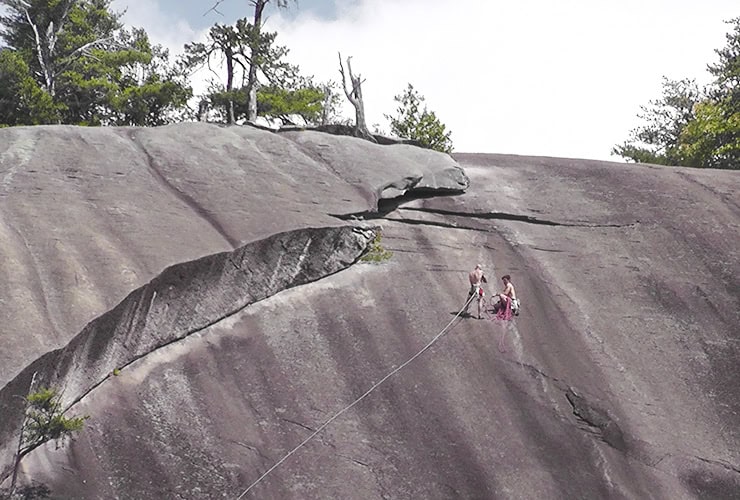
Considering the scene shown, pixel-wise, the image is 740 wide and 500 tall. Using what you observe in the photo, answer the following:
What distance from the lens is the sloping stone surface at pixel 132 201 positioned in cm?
972

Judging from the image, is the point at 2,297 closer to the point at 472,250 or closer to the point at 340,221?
the point at 340,221

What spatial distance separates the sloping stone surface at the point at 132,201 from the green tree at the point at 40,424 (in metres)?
0.45

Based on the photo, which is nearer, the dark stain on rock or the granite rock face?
the granite rock face

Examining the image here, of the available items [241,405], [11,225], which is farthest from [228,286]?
[11,225]

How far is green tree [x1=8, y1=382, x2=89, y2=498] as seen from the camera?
334 inches

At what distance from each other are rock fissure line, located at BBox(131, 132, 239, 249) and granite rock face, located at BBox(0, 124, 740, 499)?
45 millimetres

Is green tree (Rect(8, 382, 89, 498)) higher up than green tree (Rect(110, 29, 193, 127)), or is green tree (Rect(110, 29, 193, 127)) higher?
green tree (Rect(110, 29, 193, 127))

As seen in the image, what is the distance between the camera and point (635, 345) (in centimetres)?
1216

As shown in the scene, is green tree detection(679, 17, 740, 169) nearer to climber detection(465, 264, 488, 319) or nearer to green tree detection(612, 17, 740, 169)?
green tree detection(612, 17, 740, 169)

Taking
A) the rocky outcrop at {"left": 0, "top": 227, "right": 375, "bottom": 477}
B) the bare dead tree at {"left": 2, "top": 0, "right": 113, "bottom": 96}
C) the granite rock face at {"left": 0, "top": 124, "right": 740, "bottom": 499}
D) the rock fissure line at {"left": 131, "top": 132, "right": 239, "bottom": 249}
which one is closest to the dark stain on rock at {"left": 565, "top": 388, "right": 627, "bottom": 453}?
the granite rock face at {"left": 0, "top": 124, "right": 740, "bottom": 499}

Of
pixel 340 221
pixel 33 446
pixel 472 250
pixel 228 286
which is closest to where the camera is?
pixel 33 446

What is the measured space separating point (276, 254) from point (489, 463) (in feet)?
16.4

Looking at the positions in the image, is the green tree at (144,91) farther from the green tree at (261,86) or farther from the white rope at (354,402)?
the white rope at (354,402)

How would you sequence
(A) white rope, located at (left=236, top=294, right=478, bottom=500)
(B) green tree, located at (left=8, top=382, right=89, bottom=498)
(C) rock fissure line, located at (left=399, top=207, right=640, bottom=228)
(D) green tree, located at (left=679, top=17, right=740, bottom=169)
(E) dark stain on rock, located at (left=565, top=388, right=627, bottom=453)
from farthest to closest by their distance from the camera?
(D) green tree, located at (left=679, top=17, right=740, bottom=169) → (C) rock fissure line, located at (left=399, top=207, right=640, bottom=228) → (E) dark stain on rock, located at (left=565, top=388, right=627, bottom=453) → (A) white rope, located at (left=236, top=294, right=478, bottom=500) → (B) green tree, located at (left=8, top=382, right=89, bottom=498)
